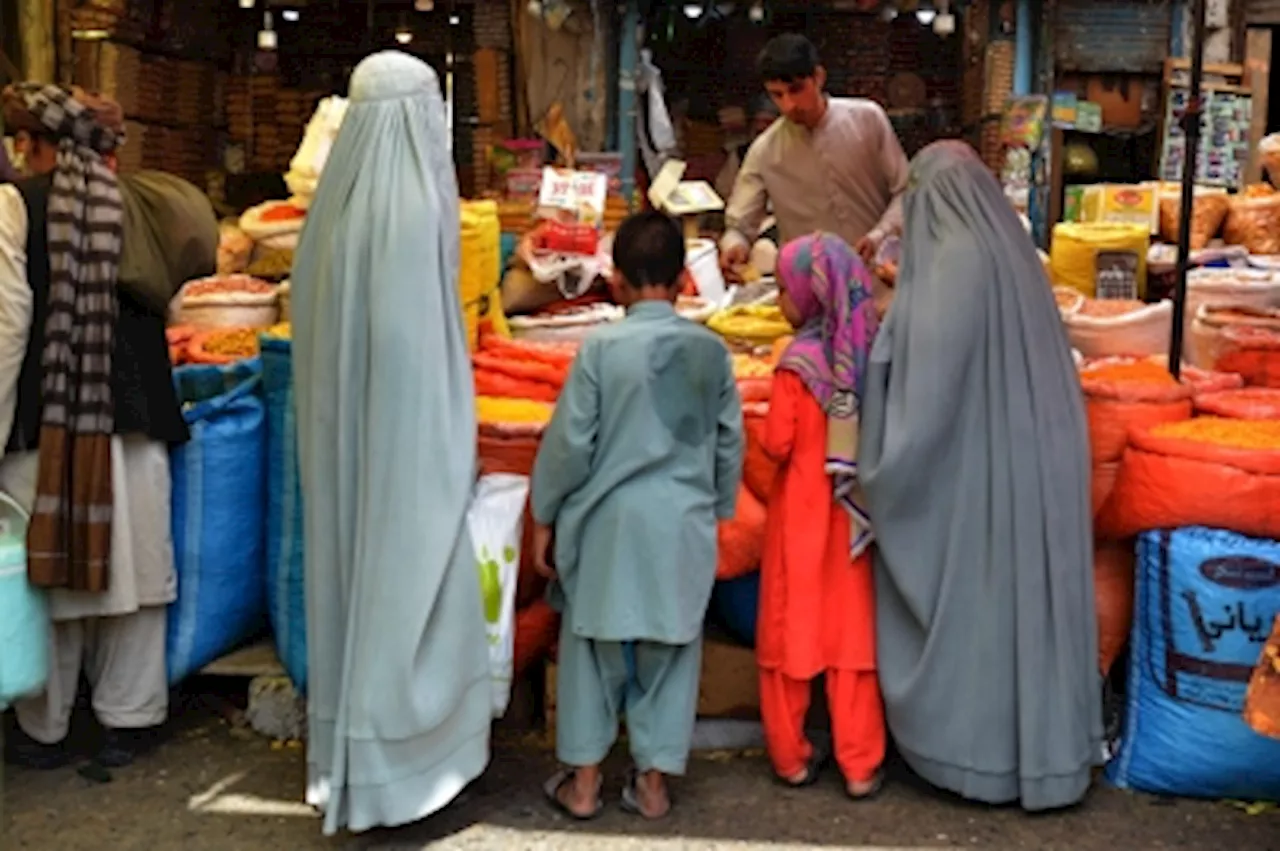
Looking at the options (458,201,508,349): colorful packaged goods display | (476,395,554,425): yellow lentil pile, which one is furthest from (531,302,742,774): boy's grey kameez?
(458,201,508,349): colorful packaged goods display

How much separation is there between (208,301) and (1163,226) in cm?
454

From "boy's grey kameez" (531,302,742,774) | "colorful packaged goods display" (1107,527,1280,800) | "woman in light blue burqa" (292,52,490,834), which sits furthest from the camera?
"colorful packaged goods display" (1107,527,1280,800)

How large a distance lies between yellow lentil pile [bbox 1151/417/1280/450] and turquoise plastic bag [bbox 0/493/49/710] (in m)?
2.94

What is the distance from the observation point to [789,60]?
5.25 metres

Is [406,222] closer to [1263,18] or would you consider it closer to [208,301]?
[208,301]

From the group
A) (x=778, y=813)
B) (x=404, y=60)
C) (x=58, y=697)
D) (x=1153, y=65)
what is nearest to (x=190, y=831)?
(x=58, y=697)

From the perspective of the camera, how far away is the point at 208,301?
222 inches

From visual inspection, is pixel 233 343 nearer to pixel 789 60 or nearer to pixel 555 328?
pixel 555 328

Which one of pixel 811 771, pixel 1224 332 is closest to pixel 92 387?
pixel 811 771

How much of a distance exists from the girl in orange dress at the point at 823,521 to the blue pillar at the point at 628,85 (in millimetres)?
6018

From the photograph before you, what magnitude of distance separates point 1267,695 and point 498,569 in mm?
1836

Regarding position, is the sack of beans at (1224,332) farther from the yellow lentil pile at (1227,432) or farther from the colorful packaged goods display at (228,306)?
the colorful packaged goods display at (228,306)

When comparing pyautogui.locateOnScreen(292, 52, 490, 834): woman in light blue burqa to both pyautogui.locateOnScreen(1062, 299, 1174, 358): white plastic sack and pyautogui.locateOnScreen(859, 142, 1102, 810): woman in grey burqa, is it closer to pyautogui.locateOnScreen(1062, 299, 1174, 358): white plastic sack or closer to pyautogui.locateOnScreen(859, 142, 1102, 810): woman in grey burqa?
pyautogui.locateOnScreen(859, 142, 1102, 810): woman in grey burqa

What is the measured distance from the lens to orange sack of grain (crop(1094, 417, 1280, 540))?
383cm
